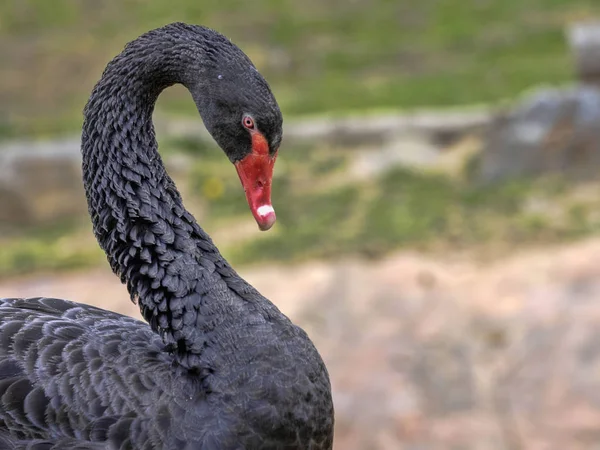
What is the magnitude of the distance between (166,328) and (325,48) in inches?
379

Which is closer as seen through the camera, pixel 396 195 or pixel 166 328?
pixel 166 328

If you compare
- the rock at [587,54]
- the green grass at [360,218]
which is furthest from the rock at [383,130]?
the rock at [587,54]

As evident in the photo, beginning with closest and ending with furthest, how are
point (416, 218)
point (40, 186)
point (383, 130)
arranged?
point (416, 218) < point (40, 186) < point (383, 130)

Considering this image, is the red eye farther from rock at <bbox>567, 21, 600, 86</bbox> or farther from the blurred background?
rock at <bbox>567, 21, 600, 86</bbox>

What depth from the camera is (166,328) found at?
1988 millimetres

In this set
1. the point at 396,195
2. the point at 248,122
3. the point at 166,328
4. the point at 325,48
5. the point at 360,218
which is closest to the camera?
the point at 248,122

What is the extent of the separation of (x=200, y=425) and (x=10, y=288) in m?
3.40

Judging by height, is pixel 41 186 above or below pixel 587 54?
below

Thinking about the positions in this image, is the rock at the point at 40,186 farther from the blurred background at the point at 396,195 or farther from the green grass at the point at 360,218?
the green grass at the point at 360,218

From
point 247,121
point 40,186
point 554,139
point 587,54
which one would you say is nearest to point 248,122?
point 247,121

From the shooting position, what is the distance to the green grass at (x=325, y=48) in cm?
927

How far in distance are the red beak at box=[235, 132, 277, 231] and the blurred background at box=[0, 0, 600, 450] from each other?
1.79 metres

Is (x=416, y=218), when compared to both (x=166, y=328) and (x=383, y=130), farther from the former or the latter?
(x=166, y=328)

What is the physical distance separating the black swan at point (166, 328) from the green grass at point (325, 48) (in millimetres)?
6760
